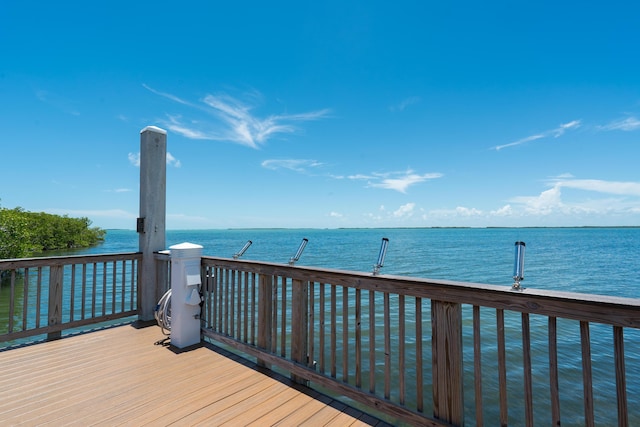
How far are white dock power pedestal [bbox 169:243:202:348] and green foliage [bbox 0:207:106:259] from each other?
1297cm

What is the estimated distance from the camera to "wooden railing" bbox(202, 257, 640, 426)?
4.06 feet

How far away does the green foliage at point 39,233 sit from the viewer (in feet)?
36.4

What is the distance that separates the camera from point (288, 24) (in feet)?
22.4

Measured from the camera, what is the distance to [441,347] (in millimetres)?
1602

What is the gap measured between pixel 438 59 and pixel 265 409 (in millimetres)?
9477

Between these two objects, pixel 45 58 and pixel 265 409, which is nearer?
pixel 265 409

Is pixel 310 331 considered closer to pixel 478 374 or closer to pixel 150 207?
pixel 478 374

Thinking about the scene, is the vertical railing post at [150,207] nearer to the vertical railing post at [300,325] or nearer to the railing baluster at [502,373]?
the vertical railing post at [300,325]

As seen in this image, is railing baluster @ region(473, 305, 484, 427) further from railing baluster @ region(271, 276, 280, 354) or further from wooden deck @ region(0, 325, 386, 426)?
railing baluster @ region(271, 276, 280, 354)

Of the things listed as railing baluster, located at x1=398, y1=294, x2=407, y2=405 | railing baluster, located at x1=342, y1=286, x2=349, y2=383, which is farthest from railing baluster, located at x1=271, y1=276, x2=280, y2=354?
railing baluster, located at x1=398, y1=294, x2=407, y2=405

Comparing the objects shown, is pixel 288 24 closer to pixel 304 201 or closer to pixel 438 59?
pixel 438 59

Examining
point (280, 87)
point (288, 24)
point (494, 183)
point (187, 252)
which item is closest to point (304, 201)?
point (494, 183)

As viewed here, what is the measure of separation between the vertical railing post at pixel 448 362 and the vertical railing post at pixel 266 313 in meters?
1.44

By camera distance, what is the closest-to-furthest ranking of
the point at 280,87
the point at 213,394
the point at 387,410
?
the point at 387,410
the point at 213,394
the point at 280,87
